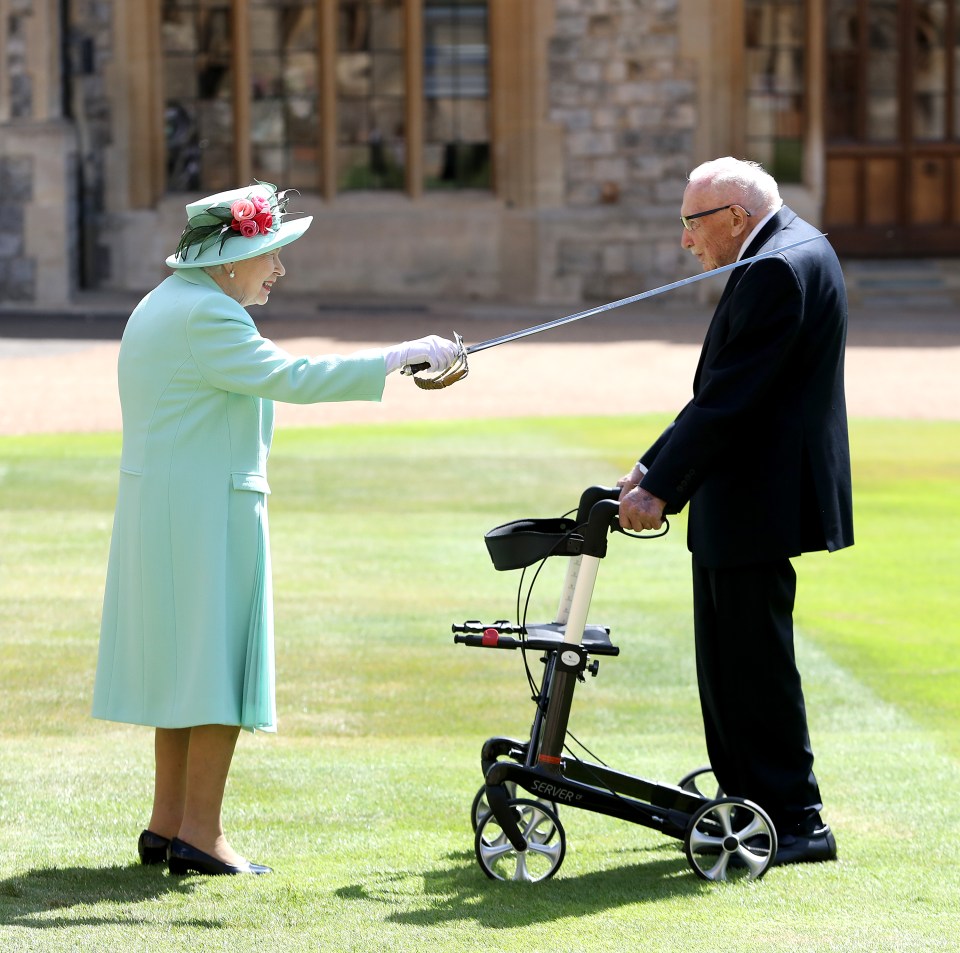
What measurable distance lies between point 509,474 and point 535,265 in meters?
11.5

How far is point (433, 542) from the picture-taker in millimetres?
9359

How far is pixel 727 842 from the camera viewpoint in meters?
4.19

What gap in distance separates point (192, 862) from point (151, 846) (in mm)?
153

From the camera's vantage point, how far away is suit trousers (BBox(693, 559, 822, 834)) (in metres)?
4.32

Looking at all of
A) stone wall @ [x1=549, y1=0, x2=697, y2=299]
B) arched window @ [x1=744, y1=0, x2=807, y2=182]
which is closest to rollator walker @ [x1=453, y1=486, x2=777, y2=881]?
stone wall @ [x1=549, y1=0, x2=697, y2=299]

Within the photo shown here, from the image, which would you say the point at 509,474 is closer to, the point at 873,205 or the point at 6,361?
the point at 6,361

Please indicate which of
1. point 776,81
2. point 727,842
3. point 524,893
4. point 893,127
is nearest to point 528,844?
point 524,893

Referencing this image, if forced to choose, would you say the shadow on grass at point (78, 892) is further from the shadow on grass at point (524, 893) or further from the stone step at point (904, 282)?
the stone step at point (904, 282)

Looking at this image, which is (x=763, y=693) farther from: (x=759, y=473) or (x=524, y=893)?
(x=524, y=893)

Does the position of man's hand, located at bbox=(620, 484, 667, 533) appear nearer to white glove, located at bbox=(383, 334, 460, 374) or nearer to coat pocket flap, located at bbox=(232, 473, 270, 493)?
white glove, located at bbox=(383, 334, 460, 374)

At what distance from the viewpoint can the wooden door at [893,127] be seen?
23.3 m

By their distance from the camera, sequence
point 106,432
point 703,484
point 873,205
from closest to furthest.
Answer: point 703,484 → point 106,432 → point 873,205

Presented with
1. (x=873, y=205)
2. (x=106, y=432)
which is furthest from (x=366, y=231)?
(x=106, y=432)

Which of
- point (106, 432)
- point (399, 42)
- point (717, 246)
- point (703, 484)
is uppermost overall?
point (399, 42)
